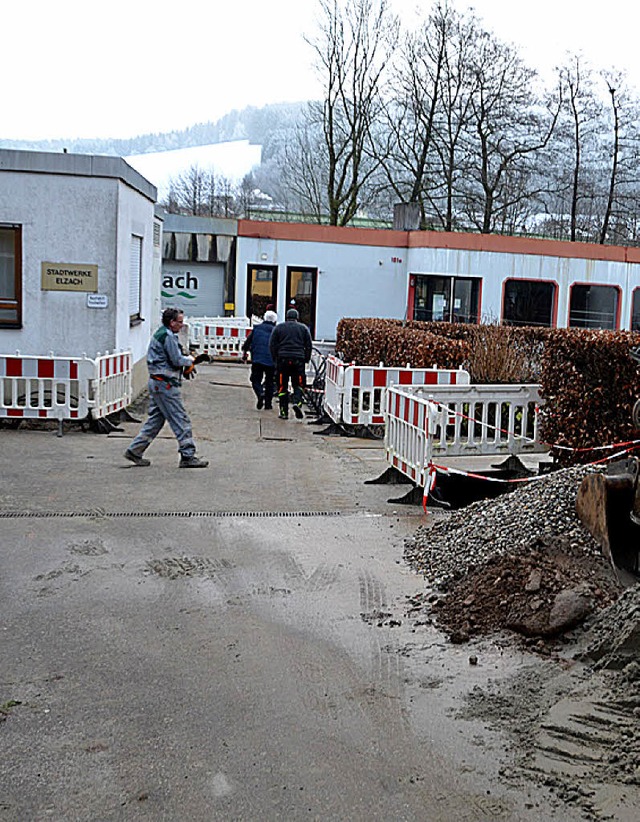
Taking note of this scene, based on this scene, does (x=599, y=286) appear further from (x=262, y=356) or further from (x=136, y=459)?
(x=136, y=459)

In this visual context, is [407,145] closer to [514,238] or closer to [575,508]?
[514,238]

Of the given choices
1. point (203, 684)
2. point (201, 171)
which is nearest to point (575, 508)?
point (203, 684)

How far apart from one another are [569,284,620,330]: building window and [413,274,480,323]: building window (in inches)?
137

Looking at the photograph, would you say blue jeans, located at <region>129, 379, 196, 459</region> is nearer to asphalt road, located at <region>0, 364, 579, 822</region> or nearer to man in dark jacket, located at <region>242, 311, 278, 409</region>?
asphalt road, located at <region>0, 364, 579, 822</region>

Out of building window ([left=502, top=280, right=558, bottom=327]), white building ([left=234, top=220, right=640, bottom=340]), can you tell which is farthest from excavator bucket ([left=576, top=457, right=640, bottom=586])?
building window ([left=502, top=280, right=558, bottom=327])

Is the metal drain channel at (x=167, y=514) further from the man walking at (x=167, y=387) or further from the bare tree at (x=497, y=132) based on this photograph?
the bare tree at (x=497, y=132)

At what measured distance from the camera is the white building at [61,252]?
15.6m

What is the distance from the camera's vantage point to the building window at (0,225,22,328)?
1577 centimetres

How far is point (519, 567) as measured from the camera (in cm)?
642

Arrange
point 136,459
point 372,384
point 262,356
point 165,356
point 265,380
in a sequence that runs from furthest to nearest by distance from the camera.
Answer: point 265,380 → point 262,356 → point 372,384 → point 136,459 → point 165,356

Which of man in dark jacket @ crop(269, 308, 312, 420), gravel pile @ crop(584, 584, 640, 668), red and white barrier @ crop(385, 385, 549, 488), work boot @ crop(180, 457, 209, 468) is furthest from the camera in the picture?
man in dark jacket @ crop(269, 308, 312, 420)

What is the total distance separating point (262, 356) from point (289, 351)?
1.20m

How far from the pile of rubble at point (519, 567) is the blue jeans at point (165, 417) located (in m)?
4.23

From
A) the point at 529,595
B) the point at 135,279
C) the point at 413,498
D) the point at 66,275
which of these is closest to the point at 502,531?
the point at 529,595
